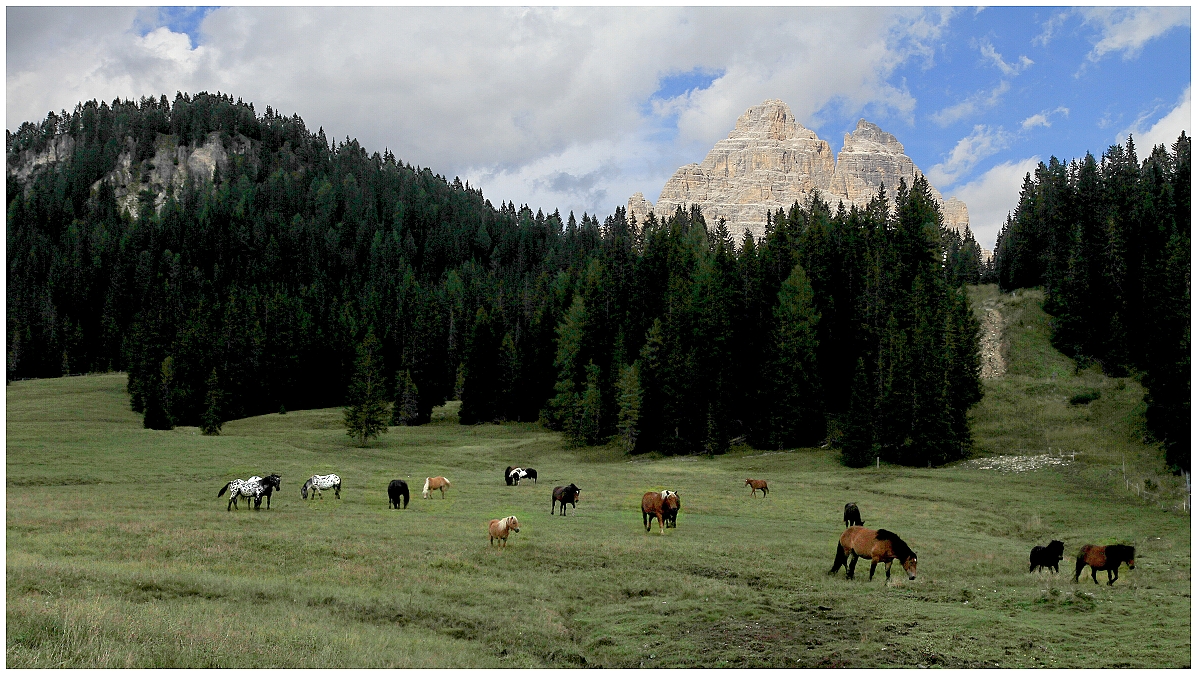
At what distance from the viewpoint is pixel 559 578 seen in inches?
848

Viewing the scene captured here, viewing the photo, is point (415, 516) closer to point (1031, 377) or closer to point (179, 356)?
point (1031, 377)

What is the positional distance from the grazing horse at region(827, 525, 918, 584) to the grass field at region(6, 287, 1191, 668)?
0.67 metres

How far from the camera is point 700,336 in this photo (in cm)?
8694

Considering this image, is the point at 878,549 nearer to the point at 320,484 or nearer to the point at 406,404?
the point at 320,484

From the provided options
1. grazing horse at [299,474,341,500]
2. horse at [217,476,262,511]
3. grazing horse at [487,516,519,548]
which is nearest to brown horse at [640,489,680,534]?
grazing horse at [487,516,519,548]

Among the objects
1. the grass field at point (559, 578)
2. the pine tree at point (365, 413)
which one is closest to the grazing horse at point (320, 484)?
the grass field at point (559, 578)

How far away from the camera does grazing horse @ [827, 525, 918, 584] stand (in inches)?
831

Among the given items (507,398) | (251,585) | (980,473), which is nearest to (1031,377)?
(980,473)

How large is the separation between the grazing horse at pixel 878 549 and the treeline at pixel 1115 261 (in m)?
40.0

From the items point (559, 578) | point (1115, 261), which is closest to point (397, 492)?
point (559, 578)

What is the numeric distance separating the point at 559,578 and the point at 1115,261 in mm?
106185

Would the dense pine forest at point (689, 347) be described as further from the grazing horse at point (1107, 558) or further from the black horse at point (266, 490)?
the black horse at point (266, 490)

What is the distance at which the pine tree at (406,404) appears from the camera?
106312 millimetres

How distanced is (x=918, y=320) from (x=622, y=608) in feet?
216
